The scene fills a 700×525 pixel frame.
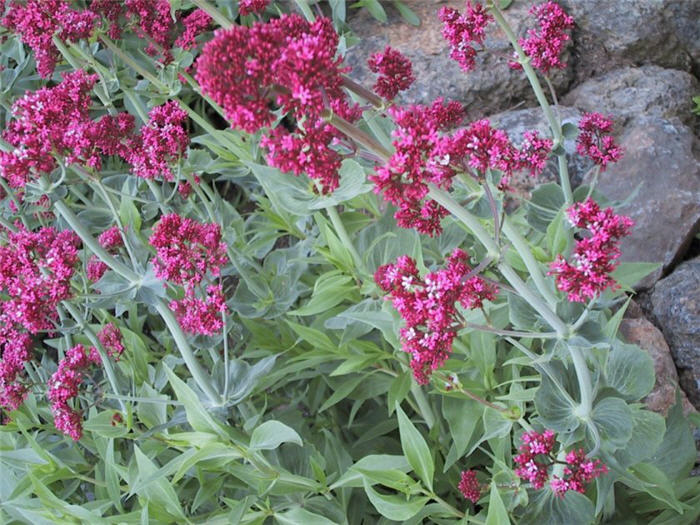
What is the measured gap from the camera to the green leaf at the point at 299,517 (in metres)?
1.86

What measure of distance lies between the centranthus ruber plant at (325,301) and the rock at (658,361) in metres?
0.37

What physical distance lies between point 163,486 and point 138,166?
822 millimetres

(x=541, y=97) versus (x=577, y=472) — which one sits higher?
(x=541, y=97)

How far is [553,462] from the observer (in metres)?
1.65

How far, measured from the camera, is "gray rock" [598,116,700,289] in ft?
9.31

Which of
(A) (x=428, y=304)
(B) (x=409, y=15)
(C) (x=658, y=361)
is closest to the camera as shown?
(A) (x=428, y=304)

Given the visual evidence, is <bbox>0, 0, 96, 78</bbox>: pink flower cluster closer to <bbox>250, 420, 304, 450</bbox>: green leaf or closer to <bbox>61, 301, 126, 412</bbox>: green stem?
<bbox>61, 301, 126, 412</bbox>: green stem

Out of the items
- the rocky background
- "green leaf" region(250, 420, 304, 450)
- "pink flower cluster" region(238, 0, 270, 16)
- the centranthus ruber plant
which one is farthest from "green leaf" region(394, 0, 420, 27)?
"green leaf" region(250, 420, 304, 450)

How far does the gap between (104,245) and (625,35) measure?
7.99ft

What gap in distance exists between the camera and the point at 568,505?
1701mm

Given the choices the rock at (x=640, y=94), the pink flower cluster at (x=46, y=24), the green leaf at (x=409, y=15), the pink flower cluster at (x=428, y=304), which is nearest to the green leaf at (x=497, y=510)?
the pink flower cluster at (x=428, y=304)

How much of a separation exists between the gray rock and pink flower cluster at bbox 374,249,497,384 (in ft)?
5.30

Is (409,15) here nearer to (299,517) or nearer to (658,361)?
(658,361)

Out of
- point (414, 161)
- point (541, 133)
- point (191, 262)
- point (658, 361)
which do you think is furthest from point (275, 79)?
point (541, 133)
